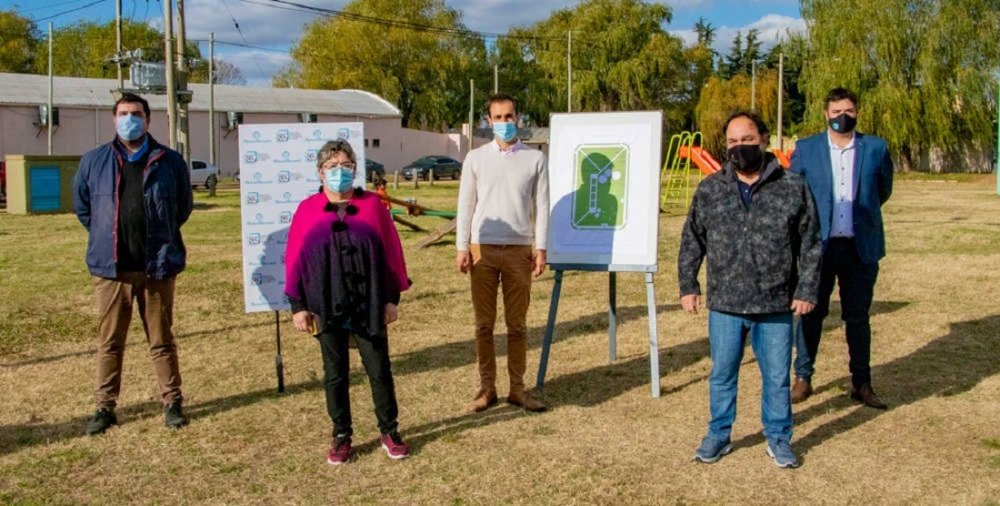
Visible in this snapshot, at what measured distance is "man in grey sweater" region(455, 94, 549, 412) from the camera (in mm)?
5809

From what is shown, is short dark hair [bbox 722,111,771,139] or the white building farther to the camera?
the white building

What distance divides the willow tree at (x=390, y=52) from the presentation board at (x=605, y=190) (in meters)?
58.3

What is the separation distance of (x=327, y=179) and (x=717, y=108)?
5434cm

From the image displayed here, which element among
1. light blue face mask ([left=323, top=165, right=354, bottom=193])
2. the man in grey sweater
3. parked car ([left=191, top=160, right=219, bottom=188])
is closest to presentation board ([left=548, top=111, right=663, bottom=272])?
the man in grey sweater

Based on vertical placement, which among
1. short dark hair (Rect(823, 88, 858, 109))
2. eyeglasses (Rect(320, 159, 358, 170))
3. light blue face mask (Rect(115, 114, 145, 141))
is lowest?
eyeglasses (Rect(320, 159, 358, 170))

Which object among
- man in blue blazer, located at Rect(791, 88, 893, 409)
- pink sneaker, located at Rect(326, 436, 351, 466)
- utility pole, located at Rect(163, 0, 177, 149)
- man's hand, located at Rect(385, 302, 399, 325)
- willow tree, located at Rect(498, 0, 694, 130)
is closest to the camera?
man's hand, located at Rect(385, 302, 399, 325)

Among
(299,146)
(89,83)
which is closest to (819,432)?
(299,146)

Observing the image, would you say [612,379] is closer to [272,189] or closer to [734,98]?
[272,189]

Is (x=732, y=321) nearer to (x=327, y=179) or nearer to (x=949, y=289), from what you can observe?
(x=327, y=179)

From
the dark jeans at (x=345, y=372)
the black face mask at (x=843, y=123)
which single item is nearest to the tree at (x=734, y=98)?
the black face mask at (x=843, y=123)

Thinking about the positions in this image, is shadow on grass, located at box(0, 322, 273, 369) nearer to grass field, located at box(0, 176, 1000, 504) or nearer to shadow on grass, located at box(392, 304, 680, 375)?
grass field, located at box(0, 176, 1000, 504)

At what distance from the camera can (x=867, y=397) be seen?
6.14 m

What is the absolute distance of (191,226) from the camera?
20.6m

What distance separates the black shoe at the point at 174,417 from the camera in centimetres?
578
